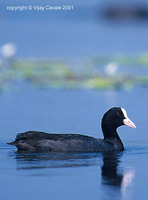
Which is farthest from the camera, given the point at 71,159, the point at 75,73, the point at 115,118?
the point at 75,73

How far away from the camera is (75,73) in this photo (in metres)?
25.4

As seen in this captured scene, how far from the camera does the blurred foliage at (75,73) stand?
23.2 metres

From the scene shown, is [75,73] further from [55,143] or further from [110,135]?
[55,143]

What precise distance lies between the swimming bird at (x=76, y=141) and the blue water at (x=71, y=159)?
0.22m

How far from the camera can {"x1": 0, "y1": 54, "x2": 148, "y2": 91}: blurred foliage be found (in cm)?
2319

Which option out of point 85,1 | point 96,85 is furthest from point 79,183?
point 85,1

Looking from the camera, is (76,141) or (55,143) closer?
(55,143)

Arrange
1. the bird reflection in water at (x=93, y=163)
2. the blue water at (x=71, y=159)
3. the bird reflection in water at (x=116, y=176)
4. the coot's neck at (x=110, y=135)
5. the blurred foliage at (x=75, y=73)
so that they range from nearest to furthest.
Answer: the blue water at (x=71, y=159) < the bird reflection in water at (x=116, y=176) < the bird reflection in water at (x=93, y=163) < the coot's neck at (x=110, y=135) < the blurred foliage at (x=75, y=73)

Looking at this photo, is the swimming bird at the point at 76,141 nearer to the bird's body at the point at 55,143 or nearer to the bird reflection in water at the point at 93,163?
the bird's body at the point at 55,143

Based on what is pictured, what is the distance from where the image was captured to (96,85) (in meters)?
23.0

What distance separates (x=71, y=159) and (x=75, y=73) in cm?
1259

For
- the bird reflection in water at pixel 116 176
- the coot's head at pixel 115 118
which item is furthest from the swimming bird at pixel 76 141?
the bird reflection in water at pixel 116 176

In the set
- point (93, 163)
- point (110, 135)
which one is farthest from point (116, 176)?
point (110, 135)

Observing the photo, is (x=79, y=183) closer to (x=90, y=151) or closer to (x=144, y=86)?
(x=90, y=151)
